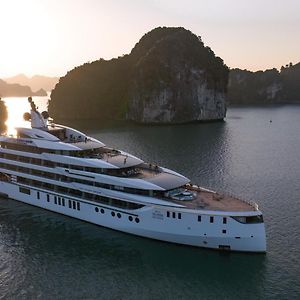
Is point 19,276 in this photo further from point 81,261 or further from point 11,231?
point 11,231

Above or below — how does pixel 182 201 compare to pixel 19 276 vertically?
above

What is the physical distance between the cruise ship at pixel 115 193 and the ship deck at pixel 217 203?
0.09 m

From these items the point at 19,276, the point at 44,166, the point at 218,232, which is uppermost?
the point at 44,166

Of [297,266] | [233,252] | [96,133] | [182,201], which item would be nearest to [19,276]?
[182,201]

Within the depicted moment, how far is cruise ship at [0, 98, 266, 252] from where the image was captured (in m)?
34.5

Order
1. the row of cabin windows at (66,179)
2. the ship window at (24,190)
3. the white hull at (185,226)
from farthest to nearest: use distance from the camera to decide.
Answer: the ship window at (24,190) < the row of cabin windows at (66,179) < the white hull at (185,226)

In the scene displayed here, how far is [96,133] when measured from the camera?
13125 centimetres

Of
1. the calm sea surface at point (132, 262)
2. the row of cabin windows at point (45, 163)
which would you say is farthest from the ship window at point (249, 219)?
the row of cabin windows at point (45, 163)

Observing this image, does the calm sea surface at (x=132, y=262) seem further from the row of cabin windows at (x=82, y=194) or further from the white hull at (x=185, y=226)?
the row of cabin windows at (x=82, y=194)

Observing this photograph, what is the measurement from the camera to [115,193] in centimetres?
3878

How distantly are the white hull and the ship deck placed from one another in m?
1.16

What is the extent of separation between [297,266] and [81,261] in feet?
63.0

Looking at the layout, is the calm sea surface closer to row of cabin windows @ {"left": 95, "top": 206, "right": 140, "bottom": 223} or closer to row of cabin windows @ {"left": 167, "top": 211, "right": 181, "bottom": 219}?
row of cabin windows @ {"left": 95, "top": 206, "right": 140, "bottom": 223}

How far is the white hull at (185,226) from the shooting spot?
34094 mm
